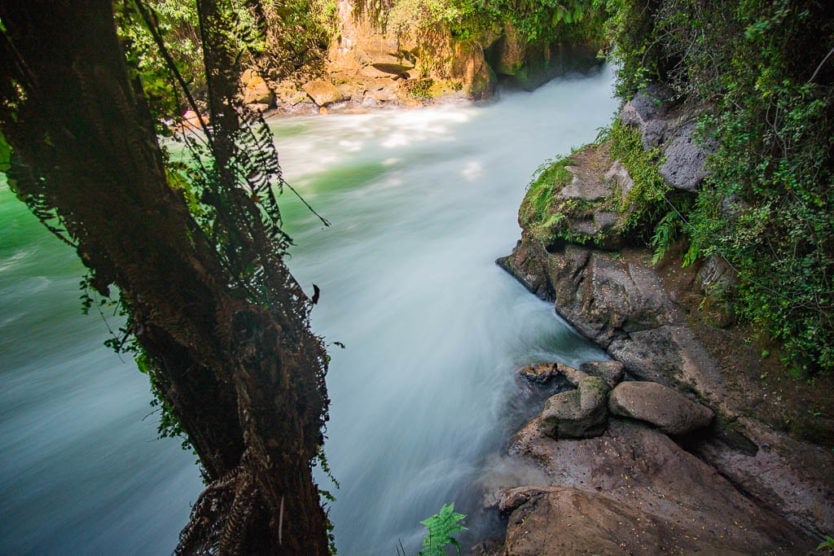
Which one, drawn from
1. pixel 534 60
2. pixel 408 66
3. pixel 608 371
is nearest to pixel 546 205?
pixel 608 371

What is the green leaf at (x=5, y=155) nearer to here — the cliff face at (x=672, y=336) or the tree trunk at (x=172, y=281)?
the tree trunk at (x=172, y=281)

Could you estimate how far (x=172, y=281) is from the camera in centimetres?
139

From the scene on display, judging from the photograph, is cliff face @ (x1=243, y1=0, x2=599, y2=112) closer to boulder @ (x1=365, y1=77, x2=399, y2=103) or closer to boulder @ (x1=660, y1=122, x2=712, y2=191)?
boulder @ (x1=365, y1=77, x2=399, y2=103)

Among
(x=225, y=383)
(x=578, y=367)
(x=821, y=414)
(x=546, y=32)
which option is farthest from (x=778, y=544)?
(x=546, y=32)

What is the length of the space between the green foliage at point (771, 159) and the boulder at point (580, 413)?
163cm

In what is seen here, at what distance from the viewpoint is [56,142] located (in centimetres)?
119

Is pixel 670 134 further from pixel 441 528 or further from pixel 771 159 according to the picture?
pixel 441 528

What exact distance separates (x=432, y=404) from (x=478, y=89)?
39.5ft

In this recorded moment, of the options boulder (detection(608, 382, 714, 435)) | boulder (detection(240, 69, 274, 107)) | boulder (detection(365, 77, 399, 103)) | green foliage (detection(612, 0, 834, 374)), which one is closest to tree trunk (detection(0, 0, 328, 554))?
boulder (detection(608, 382, 714, 435))

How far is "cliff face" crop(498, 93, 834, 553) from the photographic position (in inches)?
142

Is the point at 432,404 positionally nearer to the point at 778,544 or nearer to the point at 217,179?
the point at 778,544

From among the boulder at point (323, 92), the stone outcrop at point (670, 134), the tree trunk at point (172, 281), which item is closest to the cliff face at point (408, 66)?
the boulder at point (323, 92)

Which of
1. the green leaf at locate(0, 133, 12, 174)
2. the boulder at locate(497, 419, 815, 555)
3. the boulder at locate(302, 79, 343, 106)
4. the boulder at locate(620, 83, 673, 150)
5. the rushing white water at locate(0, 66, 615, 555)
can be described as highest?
the green leaf at locate(0, 133, 12, 174)

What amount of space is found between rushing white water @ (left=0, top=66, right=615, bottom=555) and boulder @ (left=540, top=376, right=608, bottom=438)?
607 millimetres
